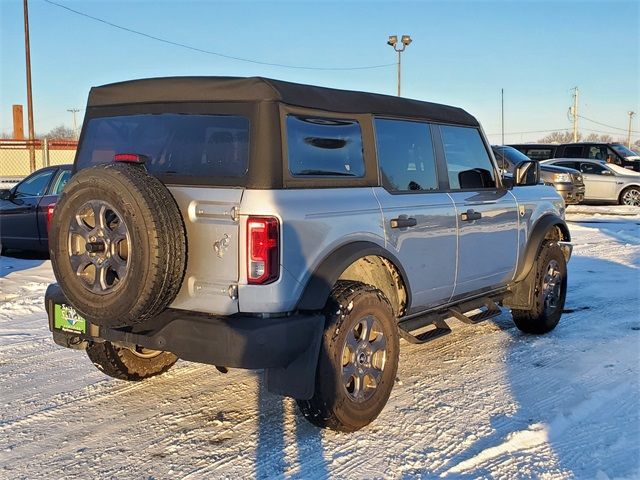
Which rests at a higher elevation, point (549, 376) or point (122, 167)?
point (122, 167)

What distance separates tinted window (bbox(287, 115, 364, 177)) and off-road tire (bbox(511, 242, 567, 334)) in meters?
2.59

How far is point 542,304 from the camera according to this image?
6031 millimetres

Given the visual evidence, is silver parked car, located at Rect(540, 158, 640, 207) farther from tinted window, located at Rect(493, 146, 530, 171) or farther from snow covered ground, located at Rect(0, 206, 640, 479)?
snow covered ground, located at Rect(0, 206, 640, 479)

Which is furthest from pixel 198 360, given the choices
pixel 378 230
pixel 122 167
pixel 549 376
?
pixel 549 376

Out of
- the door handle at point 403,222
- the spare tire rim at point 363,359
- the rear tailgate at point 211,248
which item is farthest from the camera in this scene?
the door handle at point 403,222

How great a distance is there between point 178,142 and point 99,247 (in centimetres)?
79

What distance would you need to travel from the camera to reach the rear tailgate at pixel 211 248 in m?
3.48

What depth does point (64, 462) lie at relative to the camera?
3539mm

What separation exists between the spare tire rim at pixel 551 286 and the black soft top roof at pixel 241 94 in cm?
234

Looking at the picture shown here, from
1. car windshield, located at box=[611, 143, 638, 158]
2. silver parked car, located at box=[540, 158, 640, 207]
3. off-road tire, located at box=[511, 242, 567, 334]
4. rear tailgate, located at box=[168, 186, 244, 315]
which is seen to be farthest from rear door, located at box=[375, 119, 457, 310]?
car windshield, located at box=[611, 143, 638, 158]

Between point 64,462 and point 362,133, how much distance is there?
2.58 metres

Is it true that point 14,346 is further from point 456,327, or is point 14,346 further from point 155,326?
point 456,327

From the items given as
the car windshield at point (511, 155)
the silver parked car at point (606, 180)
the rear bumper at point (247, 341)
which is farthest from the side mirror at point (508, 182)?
the silver parked car at point (606, 180)

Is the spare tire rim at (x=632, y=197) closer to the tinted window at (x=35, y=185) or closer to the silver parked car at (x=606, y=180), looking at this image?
the silver parked car at (x=606, y=180)
